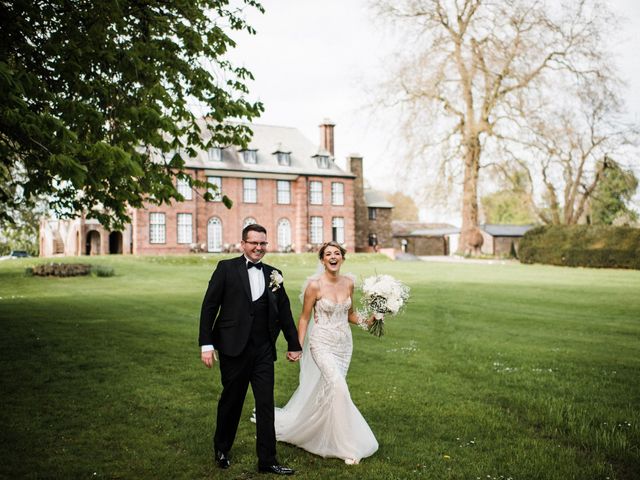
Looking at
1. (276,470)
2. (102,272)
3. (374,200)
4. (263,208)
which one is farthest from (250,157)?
(276,470)

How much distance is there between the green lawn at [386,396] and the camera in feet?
16.7

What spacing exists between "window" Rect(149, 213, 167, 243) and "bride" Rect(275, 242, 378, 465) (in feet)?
136

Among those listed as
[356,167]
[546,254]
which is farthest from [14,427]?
[356,167]

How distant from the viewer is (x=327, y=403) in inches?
207

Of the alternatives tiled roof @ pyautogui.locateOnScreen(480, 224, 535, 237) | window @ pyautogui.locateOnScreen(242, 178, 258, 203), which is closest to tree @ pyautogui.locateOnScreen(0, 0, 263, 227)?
window @ pyautogui.locateOnScreen(242, 178, 258, 203)

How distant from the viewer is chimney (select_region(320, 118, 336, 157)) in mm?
55000

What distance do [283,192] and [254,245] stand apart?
46770 mm

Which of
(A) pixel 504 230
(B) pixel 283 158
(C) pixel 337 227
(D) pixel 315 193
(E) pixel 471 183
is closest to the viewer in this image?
(E) pixel 471 183

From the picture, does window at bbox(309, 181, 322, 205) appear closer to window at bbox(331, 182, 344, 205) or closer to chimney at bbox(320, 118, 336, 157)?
window at bbox(331, 182, 344, 205)

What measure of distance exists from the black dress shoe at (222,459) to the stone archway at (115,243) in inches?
1897

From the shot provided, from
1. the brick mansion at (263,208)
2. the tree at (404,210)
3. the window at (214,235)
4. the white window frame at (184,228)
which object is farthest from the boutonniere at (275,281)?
the tree at (404,210)

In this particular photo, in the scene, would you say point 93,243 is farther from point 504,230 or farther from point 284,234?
point 504,230

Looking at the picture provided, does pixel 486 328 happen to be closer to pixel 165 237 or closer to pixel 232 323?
pixel 232 323

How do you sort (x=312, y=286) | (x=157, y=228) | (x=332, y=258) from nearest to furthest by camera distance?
(x=332, y=258) → (x=312, y=286) → (x=157, y=228)
